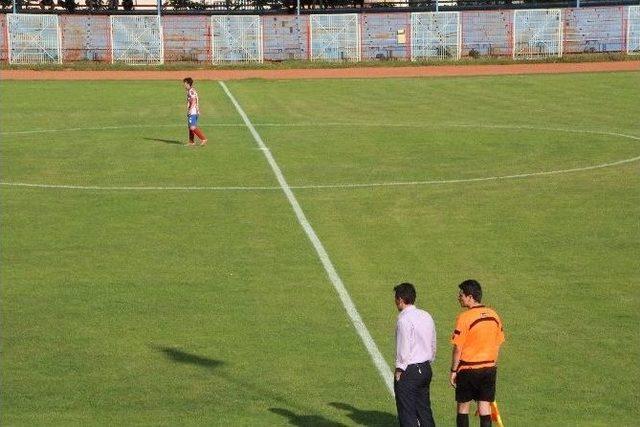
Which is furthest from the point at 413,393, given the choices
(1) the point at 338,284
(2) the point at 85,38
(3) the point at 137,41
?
(2) the point at 85,38

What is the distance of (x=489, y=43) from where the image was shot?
81.6m

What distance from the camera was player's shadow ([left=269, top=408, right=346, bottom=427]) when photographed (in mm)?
14648

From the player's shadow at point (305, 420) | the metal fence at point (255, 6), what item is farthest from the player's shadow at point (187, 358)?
the metal fence at point (255, 6)

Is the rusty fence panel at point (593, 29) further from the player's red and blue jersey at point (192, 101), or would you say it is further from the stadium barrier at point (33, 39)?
the player's red and blue jersey at point (192, 101)

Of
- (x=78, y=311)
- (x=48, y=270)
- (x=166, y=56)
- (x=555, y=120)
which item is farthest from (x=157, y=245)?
(x=166, y=56)

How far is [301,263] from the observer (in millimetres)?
23203

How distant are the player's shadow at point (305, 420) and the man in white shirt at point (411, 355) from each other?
177cm

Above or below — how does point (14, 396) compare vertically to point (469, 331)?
below

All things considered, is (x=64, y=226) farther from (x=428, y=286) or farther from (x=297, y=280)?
(x=428, y=286)

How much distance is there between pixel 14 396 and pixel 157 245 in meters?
9.32

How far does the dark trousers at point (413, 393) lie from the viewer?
1290 centimetres

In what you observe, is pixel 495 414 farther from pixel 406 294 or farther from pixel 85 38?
pixel 85 38

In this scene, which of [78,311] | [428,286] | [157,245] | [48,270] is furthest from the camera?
[157,245]

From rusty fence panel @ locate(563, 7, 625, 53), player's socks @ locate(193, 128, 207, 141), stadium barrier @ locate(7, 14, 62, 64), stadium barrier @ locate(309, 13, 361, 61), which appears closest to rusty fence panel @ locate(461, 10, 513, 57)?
rusty fence panel @ locate(563, 7, 625, 53)
